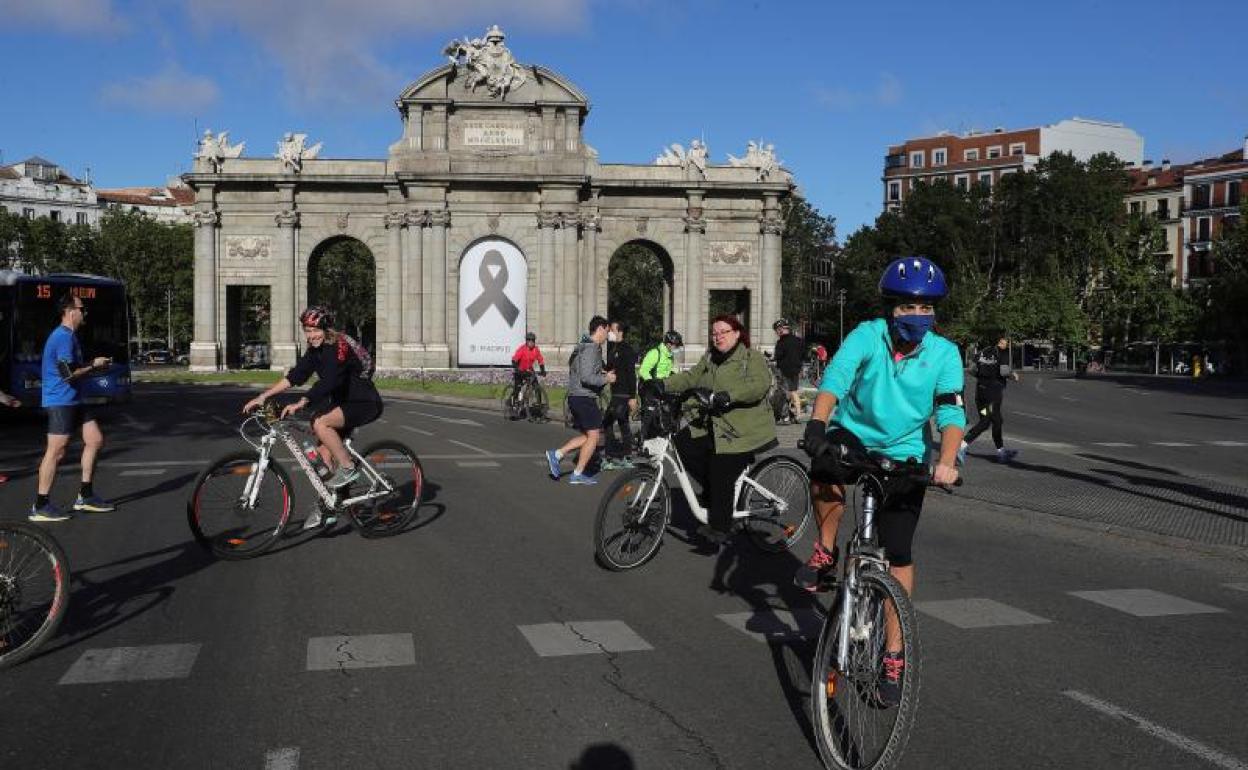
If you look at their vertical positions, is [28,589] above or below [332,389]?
below

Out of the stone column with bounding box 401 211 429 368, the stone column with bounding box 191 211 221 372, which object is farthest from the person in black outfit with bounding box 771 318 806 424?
the stone column with bounding box 191 211 221 372

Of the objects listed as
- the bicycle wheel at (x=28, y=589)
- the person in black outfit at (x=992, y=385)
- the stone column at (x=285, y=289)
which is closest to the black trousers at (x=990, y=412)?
the person in black outfit at (x=992, y=385)

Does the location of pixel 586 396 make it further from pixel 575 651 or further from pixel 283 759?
pixel 283 759

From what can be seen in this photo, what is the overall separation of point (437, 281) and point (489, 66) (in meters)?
9.62

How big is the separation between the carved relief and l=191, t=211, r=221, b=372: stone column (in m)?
0.68

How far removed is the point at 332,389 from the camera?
30.8 ft

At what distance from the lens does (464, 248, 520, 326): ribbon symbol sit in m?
49.1

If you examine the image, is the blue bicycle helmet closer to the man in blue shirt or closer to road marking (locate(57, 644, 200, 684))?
road marking (locate(57, 644, 200, 684))

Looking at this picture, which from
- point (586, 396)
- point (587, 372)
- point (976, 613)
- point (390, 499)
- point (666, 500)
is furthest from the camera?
point (587, 372)

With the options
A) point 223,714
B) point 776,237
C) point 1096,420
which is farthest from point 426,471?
point 776,237

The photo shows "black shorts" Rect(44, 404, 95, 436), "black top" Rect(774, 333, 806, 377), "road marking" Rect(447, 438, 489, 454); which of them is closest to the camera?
"black shorts" Rect(44, 404, 95, 436)

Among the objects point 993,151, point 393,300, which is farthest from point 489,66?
point 993,151

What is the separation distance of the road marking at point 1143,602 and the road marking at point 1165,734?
6.80ft

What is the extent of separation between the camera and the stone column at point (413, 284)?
49.2 meters
